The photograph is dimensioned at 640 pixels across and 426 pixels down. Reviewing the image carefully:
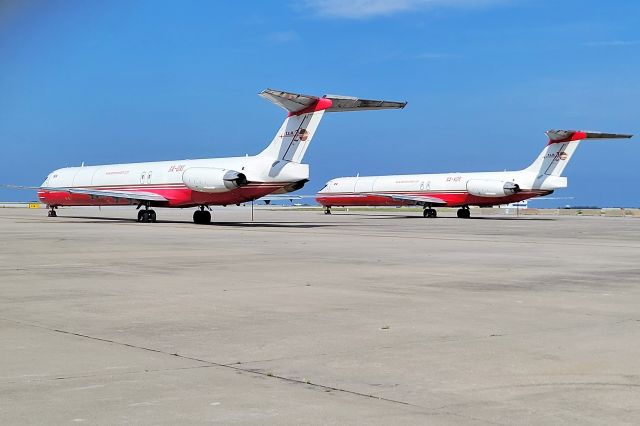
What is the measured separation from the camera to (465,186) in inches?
2418

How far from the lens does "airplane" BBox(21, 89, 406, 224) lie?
1470 inches

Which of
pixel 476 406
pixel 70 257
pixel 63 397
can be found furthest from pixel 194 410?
pixel 70 257

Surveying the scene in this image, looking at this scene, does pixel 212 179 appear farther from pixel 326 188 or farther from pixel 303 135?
pixel 326 188

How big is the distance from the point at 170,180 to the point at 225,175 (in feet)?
19.5

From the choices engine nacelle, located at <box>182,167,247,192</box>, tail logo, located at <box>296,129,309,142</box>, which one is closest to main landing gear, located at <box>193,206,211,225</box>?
engine nacelle, located at <box>182,167,247,192</box>

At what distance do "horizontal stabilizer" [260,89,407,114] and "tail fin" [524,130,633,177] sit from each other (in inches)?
831

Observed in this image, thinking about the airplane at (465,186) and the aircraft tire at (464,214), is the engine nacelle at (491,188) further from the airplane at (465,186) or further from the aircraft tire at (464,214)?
the aircraft tire at (464,214)

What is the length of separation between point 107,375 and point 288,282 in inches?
289

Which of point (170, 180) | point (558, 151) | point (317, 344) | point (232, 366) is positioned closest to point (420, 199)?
point (558, 151)

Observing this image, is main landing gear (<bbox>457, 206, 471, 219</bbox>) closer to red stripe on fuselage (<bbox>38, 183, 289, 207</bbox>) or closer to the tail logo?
red stripe on fuselage (<bbox>38, 183, 289, 207</bbox>)

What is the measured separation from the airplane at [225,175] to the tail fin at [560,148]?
2132 cm

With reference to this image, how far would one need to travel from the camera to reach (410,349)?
25.6 ft

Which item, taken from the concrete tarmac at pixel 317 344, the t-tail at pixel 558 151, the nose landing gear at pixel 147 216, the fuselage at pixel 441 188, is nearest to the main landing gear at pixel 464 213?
the fuselage at pixel 441 188

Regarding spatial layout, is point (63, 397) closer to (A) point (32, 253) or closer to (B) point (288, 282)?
(B) point (288, 282)
